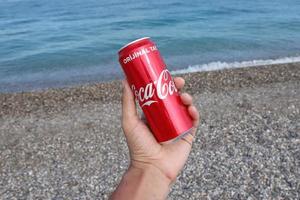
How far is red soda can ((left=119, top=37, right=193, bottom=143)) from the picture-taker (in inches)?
97.0

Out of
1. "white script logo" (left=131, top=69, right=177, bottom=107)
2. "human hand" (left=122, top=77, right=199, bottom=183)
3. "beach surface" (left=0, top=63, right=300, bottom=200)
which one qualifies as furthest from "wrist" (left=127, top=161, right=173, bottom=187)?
"beach surface" (left=0, top=63, right=300, bottom=200)

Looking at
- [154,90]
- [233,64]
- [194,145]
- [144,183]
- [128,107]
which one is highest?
[154,90]

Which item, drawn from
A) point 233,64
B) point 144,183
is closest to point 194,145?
point 144,183

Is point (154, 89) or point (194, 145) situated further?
point (194, 145)

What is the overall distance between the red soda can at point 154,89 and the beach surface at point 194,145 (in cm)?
290

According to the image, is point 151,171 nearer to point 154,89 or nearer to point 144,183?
point 144,183

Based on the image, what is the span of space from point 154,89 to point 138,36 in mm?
20992

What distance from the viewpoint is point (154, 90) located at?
8.11ft

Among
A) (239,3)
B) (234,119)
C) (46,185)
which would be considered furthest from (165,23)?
(46,185)

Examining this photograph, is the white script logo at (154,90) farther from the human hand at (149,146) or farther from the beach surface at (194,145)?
the beach surface at (194,145)

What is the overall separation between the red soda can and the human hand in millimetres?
46

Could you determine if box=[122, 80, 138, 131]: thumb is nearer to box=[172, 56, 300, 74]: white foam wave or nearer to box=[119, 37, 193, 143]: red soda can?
box=[119, 37, 193, 143]: red soda can

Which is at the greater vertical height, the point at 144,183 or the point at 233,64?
the point at 144,183

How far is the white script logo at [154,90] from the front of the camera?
8.11 ft
